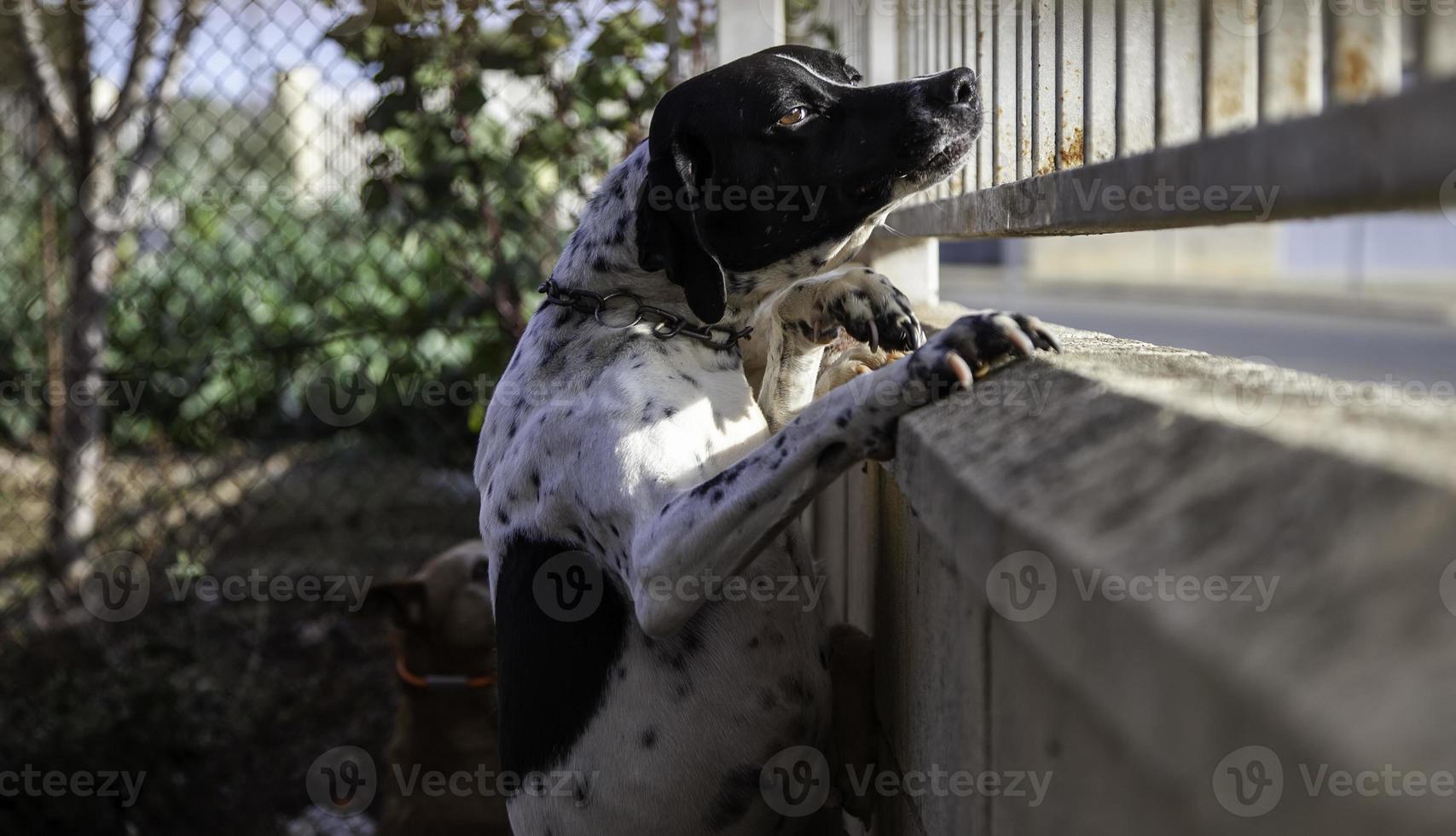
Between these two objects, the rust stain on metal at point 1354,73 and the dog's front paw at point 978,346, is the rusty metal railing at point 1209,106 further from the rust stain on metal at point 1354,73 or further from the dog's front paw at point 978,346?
the dog's front paw at point 978,346

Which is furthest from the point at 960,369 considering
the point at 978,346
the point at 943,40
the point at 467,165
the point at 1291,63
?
the point at 467,165

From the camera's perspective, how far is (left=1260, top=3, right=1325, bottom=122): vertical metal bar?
3.56 ft

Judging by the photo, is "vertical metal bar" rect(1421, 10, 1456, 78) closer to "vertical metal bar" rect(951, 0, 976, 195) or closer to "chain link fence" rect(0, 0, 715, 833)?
"vertical metal bar" rect(951, 0, 976, 195)

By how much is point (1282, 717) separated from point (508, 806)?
1988 millimetres

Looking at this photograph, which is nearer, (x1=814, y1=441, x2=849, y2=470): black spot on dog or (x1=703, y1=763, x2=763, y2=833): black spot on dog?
(x1=814, y1=441, x2=849, y2=470): black spot on dog

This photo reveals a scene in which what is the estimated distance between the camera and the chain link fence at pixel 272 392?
14.7 ft

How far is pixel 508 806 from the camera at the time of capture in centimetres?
242

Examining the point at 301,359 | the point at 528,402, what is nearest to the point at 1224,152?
the point at 528,402

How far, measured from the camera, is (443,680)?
12.4 feet

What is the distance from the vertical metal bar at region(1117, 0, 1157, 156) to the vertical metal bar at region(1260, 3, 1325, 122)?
0.98ft

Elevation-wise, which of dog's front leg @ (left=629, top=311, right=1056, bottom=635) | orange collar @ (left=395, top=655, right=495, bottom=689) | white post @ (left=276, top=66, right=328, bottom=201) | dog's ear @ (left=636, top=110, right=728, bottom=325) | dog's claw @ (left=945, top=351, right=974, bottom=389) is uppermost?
white post @ (left=276, top=66, right=328, bottom=201)

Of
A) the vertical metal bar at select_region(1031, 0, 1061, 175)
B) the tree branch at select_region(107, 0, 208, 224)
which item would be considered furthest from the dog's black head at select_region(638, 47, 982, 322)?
the tree branch at select_region(107, 0, 208, 224)

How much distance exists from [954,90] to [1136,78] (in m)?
0.75

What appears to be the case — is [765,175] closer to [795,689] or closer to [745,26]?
[795,689]
